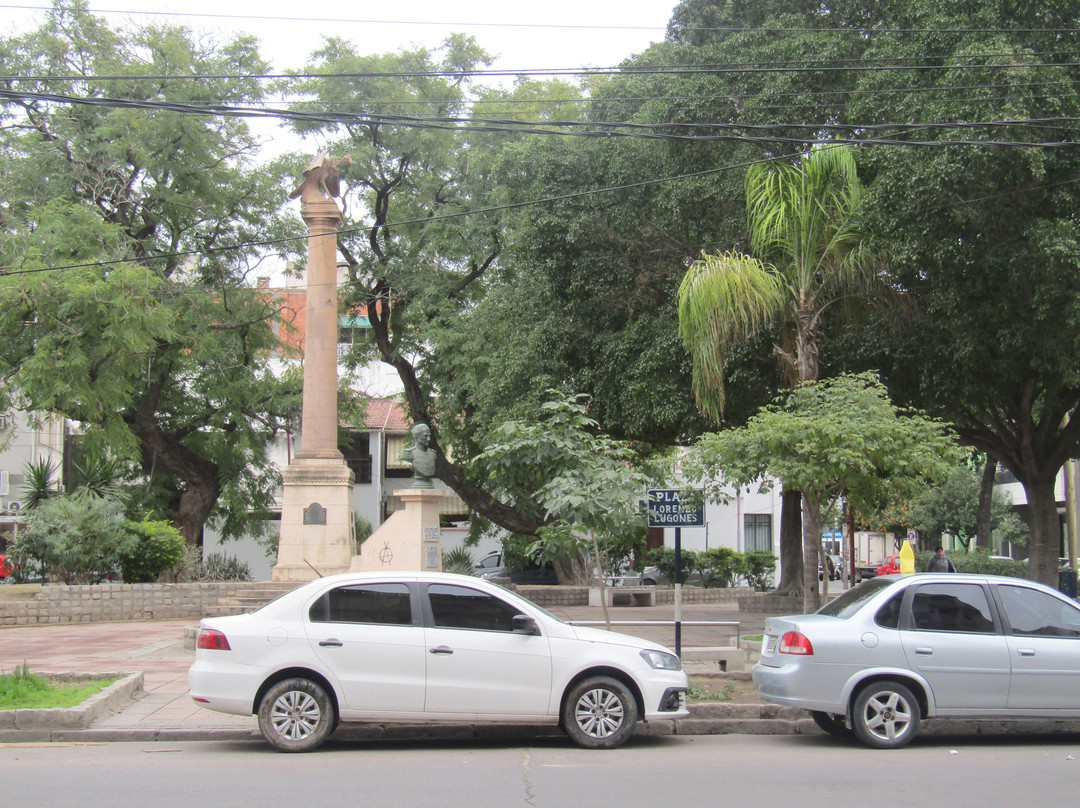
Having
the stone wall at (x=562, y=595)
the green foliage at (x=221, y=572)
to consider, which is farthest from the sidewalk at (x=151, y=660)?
the green foliage at (x=221, y=572)

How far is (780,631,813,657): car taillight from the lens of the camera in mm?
9109

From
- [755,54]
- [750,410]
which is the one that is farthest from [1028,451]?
[755,54]

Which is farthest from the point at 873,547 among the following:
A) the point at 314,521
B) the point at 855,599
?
the point at 855,599

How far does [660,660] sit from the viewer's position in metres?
9.26

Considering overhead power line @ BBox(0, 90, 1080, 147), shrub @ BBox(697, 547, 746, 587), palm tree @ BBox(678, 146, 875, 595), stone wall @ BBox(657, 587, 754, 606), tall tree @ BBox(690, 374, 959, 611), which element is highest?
overhead power line @ BBox(0, 90, 1080, 147)

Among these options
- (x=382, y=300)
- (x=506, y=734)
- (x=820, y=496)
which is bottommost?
(x=506, y=734)

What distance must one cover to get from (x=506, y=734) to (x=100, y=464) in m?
19.7

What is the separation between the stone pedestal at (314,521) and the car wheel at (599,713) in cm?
1262

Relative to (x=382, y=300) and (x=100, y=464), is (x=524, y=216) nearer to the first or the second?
(x=382, y=300)

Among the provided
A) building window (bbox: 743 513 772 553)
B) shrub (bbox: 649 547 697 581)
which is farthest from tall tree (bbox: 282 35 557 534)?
building window (bbox: 743 513 772 553)

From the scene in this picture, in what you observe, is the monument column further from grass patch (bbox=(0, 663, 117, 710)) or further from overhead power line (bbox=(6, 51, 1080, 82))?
grass patch (bbox=(0, 663, 117, 710))

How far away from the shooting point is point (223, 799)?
7059 mm

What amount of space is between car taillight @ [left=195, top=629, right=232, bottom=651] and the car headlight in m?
3.63

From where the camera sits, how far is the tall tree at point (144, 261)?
72.9ft
